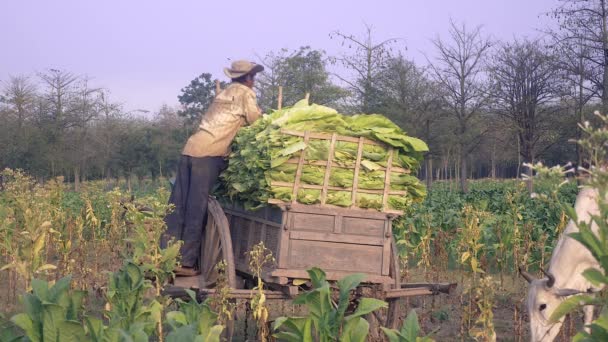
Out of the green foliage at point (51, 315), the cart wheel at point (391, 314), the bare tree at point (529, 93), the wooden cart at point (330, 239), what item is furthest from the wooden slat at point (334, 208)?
the bare tree at point (529, 93)

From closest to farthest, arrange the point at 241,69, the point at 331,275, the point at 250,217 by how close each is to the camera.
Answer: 1. the point at 331,275
2. the point at 250,217
3. the point at 241,69

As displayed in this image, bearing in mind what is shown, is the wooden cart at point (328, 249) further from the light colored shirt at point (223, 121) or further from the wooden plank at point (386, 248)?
the light colored shirt at point (223, 121)

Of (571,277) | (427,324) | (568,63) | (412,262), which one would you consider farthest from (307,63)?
(571,277)

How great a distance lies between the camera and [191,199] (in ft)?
22.9

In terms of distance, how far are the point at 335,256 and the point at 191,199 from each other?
1763 mm

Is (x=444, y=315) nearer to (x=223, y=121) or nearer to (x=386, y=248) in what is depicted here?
(x=386, y=248)

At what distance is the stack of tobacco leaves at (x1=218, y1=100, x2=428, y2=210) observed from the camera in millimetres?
5789

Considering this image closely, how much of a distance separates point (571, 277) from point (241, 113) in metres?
3.36

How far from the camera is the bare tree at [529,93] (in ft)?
85.1

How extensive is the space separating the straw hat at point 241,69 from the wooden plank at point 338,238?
84.0 inches

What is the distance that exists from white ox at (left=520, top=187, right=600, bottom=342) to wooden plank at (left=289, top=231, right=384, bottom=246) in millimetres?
1314

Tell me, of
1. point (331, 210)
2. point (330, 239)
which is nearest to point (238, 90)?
point (331, 210)

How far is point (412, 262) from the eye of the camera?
41.6ft

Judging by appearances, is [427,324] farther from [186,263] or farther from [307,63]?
[307,63]
